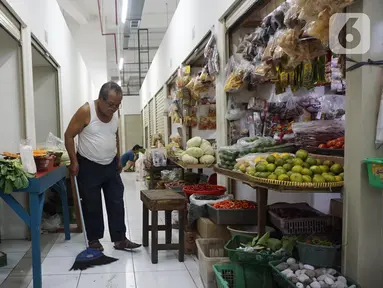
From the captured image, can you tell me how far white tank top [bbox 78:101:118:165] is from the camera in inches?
138

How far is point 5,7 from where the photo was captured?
3.47 m

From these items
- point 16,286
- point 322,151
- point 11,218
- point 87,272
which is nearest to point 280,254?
point 322,151

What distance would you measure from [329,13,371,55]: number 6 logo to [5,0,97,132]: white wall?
3.09m

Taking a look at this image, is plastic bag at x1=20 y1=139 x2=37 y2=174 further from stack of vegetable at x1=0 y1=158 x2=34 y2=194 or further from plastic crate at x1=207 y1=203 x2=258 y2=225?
plastic crate at x1=207 y1=203 x2=258 y2=225

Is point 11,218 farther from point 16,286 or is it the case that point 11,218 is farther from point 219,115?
point 219,115

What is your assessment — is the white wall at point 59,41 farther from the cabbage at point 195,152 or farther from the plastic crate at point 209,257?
the plastic crate at point 209,257

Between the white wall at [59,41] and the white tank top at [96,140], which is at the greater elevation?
the white wall at [59,41]

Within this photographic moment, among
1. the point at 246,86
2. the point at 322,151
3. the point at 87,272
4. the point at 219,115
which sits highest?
the point at 246,86

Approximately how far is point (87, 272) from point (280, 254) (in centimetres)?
182

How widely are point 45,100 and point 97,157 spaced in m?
→ 3.12

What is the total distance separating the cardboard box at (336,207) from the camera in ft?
8.06

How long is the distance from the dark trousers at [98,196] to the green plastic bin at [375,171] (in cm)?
261

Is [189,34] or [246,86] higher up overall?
[189,34]

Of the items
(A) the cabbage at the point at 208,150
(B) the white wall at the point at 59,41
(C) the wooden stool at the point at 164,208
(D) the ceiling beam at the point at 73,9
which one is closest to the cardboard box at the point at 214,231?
(C) the wooden stool at the point at 164,208
